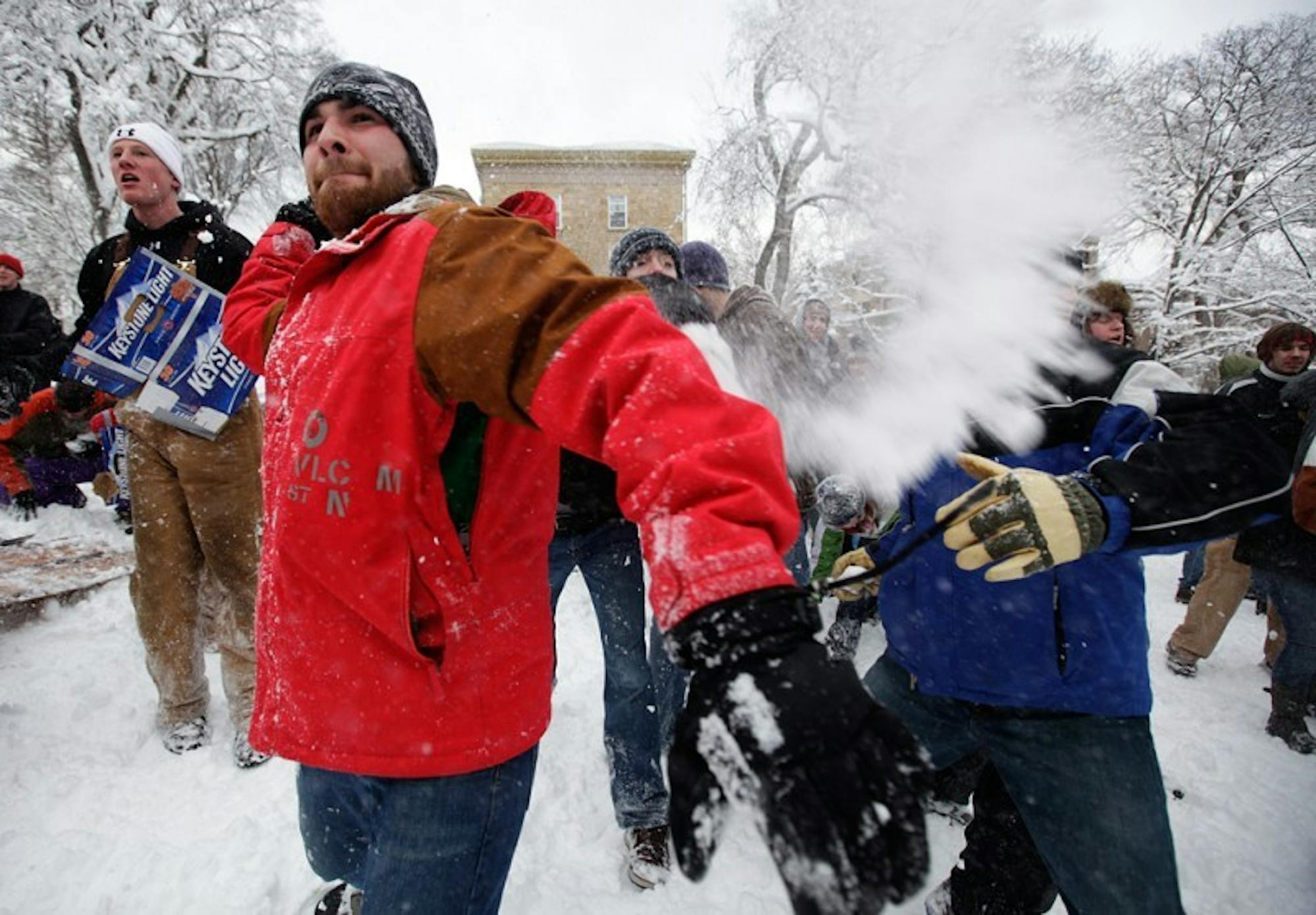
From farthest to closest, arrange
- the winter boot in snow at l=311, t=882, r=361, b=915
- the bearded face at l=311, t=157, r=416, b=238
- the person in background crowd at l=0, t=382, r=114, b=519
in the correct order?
the person in background crowd at l=0, t=382, r=114, b=519 → the winter boot in snow at l=311, t=882, r=361, b=915 → the bearded face at l=311, t=157, r=416, b=238

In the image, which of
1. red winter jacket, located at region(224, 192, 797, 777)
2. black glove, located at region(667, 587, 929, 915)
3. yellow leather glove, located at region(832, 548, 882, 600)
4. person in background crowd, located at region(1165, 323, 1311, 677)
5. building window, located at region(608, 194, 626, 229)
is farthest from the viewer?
building window, located at region(608, 194, 626, 229)

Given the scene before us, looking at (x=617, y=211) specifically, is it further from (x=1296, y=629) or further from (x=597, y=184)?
(x=1296, y=629)

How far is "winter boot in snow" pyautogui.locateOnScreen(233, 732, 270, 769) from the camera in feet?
9.07

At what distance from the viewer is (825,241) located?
8.85ft

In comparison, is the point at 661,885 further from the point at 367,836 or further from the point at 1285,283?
the point at 1285,283

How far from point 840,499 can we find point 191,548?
3080 millimetres

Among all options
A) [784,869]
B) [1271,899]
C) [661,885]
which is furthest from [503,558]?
[1271,899]

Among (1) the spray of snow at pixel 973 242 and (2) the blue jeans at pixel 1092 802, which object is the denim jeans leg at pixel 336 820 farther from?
(1) the spray of snow at pixel 973 242

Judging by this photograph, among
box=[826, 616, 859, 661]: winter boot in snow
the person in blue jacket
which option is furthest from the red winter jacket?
box=[826, 616, 859, 661]: winter boot in snow

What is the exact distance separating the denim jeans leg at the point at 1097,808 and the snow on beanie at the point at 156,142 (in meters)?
4.12

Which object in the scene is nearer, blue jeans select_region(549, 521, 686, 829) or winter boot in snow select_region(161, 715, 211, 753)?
blue jeans select_region(549, 521, 686, 829)

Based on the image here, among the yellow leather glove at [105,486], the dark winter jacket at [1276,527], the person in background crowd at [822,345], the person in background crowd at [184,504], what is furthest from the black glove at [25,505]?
the dark winter jacket at [1276,527]

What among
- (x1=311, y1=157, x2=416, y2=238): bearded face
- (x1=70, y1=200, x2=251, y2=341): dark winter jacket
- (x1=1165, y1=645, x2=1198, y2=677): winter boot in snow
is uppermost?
(x1=311, y1=157, x2=416, y2=238): bearded face

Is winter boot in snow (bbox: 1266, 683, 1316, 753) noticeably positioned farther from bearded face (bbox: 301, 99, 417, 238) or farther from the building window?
the building window
